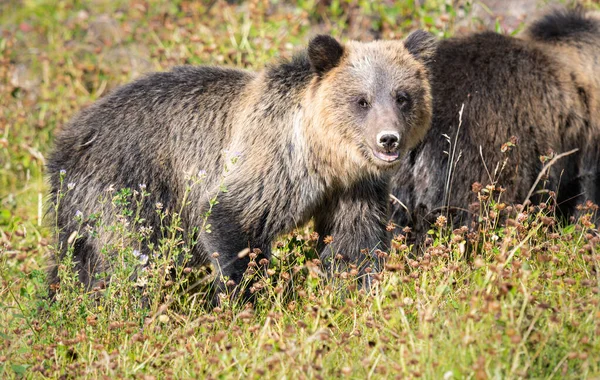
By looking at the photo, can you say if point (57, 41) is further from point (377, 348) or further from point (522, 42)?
point (377, 348)

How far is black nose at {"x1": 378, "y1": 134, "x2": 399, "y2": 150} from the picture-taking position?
5359mm

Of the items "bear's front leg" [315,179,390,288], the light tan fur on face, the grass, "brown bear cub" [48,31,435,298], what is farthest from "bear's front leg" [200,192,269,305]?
the light tan fur on face

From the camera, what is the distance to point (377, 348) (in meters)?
4.22

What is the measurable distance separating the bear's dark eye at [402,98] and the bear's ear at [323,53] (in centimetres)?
48

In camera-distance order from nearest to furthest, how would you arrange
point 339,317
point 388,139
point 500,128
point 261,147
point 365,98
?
1. point 339,317
2. point 388,139
3. point 365,98
4. point 261,147
5. point 500,128

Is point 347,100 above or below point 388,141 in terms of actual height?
above

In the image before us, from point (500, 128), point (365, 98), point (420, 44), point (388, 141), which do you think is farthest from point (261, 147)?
point (500, 128)

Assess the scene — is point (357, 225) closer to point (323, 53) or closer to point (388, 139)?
point (388, 139)

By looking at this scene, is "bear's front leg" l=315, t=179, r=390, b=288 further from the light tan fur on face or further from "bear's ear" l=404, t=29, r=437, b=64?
"bear's ear" l=404, t=29, r=437, b=64

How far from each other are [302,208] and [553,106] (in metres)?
2.48

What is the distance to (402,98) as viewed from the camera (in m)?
5.59

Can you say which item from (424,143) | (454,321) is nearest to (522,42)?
(424,143)

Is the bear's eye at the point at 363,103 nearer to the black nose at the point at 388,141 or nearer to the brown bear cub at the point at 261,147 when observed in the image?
the brown bear cub at the point at 261,147

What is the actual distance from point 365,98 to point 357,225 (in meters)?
0.86
